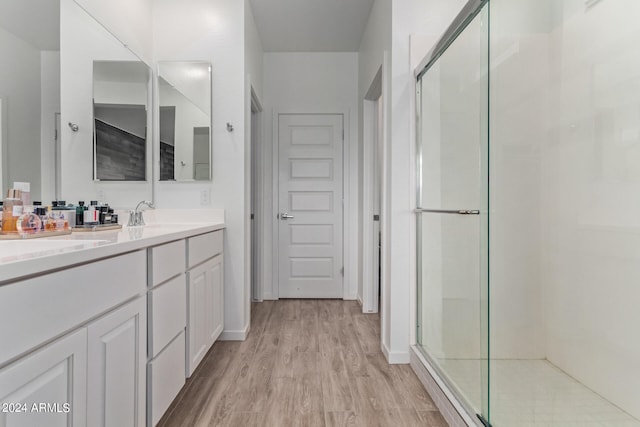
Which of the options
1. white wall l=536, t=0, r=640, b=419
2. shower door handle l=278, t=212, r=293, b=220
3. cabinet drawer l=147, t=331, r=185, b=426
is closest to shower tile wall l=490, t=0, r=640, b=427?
white wall l=536, t=0, r=640, b=419

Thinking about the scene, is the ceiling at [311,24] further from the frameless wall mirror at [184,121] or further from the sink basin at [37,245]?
the sink basin at [37,245]

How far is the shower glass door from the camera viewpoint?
1546 millimetres

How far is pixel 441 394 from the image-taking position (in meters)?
1.75

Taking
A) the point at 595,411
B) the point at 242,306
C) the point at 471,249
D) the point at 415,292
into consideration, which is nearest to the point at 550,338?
the point at 595,411

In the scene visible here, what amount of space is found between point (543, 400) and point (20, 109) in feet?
7.53

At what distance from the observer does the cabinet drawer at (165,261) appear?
1.40 m

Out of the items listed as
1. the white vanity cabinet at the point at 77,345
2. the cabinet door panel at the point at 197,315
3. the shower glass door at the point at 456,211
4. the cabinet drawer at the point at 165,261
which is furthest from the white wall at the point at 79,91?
the shower glass door at the point at 456,211

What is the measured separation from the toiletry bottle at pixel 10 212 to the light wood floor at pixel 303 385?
1.04 metres

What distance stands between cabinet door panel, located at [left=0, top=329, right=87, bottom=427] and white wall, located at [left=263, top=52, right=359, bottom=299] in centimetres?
295

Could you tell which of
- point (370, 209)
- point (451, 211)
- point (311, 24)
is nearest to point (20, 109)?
point (451, 211)

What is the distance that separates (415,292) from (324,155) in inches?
81.3

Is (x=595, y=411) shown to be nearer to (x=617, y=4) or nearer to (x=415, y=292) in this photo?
(x=415, y=292)

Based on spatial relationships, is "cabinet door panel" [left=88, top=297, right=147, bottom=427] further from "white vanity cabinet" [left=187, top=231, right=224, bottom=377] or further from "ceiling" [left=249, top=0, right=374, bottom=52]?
"ceiling" [left=249, top=0, right=374, bottom=52]

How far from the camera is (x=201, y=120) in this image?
8.67ft
